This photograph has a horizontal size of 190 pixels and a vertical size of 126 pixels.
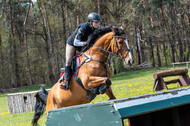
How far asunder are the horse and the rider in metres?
0.15

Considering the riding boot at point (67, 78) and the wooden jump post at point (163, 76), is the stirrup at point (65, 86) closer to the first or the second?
the riding boot at point (67, 78)

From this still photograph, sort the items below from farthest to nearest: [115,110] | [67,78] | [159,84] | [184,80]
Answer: [184,80] → [159,84] → [67,78] → [115,110]

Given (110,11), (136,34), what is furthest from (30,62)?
(136,34)

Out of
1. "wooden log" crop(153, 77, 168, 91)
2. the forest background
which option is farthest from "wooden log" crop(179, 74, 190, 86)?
the forest background

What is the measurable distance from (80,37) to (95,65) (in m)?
0.72

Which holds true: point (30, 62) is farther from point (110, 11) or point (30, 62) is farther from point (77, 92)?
point (77, 92)

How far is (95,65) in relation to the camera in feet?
16.2

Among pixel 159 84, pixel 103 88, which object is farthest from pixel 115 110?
pixel 159 84

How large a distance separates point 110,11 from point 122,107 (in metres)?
35.5

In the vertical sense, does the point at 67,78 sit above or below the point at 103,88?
above

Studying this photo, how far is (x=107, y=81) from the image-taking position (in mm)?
4605

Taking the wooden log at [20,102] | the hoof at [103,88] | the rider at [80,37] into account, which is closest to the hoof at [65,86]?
the rider at [80,37]

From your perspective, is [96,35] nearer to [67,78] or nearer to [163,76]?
[67,78]

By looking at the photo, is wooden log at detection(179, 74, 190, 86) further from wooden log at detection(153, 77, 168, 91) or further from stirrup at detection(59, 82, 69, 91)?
stirrup at detection(59, 82, 69, 91)
